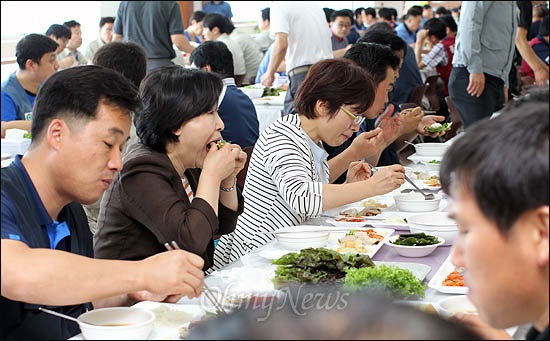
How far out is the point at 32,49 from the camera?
191 inches

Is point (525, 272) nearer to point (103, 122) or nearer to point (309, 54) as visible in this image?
point (103, 122)

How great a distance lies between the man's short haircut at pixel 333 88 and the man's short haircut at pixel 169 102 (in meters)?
0.63

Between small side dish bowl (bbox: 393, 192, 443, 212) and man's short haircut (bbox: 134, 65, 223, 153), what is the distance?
3.00 feet

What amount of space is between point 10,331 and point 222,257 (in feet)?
3.68

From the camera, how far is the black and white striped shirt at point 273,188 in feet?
8.97

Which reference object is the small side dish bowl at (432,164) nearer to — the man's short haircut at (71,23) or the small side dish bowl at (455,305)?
the small side dish bowl at (455,305)

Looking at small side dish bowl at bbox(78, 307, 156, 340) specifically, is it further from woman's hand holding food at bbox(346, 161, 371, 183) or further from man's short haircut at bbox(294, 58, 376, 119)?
woman's hand holding food at bbox(346, 161, 371, 183)

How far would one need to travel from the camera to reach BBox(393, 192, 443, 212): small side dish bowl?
2832 millimetres

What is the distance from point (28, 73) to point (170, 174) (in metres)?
2.89

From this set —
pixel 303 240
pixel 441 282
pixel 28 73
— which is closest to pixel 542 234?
pixel 441 282

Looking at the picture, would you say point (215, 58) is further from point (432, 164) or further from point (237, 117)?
point (432, 164)

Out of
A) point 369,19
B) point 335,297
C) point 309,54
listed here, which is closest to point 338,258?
point 335,297

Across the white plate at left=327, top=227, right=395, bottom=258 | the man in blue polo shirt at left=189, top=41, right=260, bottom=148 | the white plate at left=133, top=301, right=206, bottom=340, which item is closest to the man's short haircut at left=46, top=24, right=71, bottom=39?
the man in blue polo shirt at left=189, top=41, right=260, bottom=148

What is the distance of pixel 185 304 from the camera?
6.07 ft
